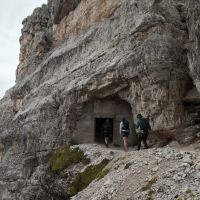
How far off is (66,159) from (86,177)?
9.25ft

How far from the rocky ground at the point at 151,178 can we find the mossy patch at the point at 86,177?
1418mm

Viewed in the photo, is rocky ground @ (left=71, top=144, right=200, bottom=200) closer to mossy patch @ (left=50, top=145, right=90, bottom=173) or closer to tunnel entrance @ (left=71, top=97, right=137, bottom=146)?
mossy patch @ (left=50, top=145, right=90, bottom=173)

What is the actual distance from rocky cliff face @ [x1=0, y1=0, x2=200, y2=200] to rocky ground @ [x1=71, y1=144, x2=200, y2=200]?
5.09 metres

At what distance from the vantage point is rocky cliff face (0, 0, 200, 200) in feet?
79.2

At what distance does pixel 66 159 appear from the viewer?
24.0 meters

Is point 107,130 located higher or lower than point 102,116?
lower

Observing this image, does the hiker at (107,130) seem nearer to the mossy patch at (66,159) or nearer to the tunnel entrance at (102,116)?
the tunnel entrance at (102,116)

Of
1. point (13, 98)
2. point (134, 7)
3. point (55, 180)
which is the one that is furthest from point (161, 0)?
point (13, 98)

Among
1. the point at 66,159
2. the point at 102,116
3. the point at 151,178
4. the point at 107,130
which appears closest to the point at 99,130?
the point at 102,116

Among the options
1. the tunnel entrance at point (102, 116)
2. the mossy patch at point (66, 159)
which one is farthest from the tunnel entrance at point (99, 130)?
the mossy patch at point (66, 159)

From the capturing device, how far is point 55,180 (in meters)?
23.9

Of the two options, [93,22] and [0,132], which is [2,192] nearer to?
[0,132]

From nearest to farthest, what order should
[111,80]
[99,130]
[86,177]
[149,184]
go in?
[149,184] < [86,177] < [111,80] < [99,130]

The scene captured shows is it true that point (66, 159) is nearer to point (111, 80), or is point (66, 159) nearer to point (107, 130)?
point (107, 130)
